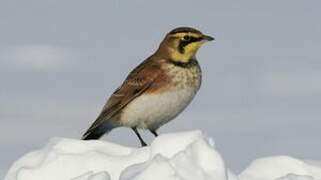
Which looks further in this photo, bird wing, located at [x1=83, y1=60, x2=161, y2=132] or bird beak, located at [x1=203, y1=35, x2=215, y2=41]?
bird wing, located at [x1=83, y1=60, x2=161, y2=132]

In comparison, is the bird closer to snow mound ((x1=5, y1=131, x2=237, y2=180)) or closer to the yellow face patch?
the yellow face patch

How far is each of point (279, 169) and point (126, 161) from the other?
2.22 m

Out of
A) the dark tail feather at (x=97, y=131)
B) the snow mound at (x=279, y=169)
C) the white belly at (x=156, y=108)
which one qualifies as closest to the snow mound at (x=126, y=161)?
the snow mound at (x=279, y=169)

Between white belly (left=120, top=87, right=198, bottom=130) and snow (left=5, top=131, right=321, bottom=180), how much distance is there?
16.5 feet

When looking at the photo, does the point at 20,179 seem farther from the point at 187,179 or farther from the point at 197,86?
the point at 197,86

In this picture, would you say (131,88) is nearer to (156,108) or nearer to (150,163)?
(156,108)

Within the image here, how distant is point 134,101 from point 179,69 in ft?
3.56

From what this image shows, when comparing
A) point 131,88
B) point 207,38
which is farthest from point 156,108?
point 207,38

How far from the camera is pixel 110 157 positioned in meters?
14.7

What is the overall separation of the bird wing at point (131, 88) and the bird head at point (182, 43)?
41 centimetres

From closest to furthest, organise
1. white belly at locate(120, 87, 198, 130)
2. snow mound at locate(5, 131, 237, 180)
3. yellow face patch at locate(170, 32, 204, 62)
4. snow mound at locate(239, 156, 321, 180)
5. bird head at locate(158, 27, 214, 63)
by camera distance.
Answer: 1. snow mound at locate(5, 131, 237, 180)
2. snow mound at locate(239, 156, 321, 180)
3. white belly at locate(120, 87, 198, 130)
4. bird head at locate(158, 27, 214, 63)
5. yellow face patch at locate(170, 32, 204, 62)

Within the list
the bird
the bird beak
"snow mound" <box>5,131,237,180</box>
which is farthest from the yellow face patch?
"snow mound" <box>5,131,237,180</box>

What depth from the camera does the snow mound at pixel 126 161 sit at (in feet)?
44.3

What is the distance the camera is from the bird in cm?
2041
